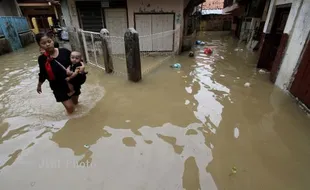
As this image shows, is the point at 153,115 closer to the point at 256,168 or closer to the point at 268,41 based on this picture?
the point at 256,168

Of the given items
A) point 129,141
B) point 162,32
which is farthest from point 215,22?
point 129,141

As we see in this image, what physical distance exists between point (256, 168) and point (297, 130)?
61.0 inches

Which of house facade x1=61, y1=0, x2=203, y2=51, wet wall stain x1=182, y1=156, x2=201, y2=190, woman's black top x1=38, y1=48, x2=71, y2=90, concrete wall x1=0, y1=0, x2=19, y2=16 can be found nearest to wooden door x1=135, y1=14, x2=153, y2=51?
house facade x1=61, y1=0, x2=203, y2=51

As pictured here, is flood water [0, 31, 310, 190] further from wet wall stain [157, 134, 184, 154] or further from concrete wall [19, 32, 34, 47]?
concrete wall [19, 32, 34, 47]

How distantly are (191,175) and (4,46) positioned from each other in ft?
41.6

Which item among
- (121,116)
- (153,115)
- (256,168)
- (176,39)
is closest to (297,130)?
(256,168)

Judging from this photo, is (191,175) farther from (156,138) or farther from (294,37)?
(294,37)

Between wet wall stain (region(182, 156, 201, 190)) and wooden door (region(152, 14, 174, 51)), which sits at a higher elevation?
wooden door (region(152, 14, 174, 51))

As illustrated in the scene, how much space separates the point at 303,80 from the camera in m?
4.04

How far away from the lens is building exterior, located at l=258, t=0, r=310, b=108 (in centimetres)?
399

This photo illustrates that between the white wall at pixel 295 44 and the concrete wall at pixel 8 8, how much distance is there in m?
19.2

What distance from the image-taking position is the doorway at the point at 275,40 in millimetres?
5275

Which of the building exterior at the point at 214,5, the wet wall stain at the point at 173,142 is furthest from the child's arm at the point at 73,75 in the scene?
the building exterior at the point at 214,5

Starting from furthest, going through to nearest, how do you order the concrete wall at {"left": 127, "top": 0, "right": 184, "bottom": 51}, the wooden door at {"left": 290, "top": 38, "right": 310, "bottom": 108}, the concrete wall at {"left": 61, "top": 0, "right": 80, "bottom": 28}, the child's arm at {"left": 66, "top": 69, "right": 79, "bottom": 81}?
the concrete wall at {"left": 127, "top": 0, "right": 184, "bottom": 51}, the concrete wall at {"left": 61, "top": 0, "right": 80, "bottom": 28}, the wooden door at {"left": 290, "top": 38, "right": 310, "bottom": 108}, the child's arm at {"left": 66, "top": 69, "right": 79, "bottom": 81}
